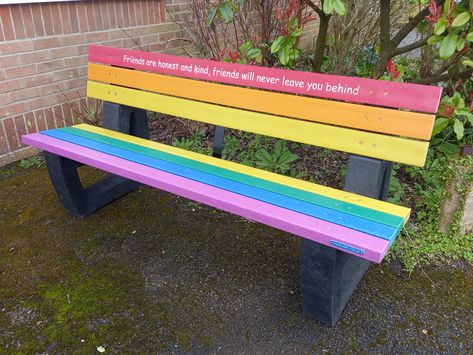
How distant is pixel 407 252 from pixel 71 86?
317cm

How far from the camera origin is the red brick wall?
342 centimetres

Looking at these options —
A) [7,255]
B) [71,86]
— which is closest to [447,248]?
[7,255]

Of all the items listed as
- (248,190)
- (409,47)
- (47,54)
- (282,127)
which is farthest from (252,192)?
(47,54)

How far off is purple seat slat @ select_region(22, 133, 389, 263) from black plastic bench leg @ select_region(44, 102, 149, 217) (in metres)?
0.18

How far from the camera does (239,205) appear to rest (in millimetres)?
1888

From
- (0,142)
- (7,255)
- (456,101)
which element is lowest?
(7,255)

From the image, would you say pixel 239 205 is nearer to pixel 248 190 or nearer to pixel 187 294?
pixel 248 190

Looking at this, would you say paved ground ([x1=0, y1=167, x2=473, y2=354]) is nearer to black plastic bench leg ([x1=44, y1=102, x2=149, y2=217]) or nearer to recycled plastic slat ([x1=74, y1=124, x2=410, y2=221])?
black plastic bench leg ([x1=44, y1=102, x2=149, y2=217])

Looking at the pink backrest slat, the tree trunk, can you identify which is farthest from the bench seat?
the tree trunk

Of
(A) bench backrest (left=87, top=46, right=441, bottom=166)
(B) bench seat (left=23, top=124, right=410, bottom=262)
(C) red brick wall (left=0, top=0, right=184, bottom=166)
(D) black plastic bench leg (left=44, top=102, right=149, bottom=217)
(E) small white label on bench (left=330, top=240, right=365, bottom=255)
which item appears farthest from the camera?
(C) red brick wall (left=0, top=0, right=184, bottom=166)

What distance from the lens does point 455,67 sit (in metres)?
3.23

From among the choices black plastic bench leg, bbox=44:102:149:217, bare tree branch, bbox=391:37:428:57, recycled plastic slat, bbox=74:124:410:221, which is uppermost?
bare tree branch, bbox=391:37:428:57

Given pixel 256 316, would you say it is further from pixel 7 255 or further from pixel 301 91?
pixel 7 255

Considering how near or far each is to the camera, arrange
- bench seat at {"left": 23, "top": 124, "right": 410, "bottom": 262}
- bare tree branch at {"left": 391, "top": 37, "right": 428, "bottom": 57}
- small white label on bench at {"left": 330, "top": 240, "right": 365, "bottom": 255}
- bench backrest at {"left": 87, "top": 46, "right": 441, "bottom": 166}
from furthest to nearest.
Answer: bare tree branch at {"left": 391, "top": 37, "right": 428, "bottom": 57} < bench backrest at {"left": 87, "top": 46, "right": 441, "bottom": 166} < bench seat at {"left": 23, "top": 124, "right": 410, "bottom": 262} < small white label on bench at {"left": 330, "top": 240, "right": 365, "bottom": 255}
